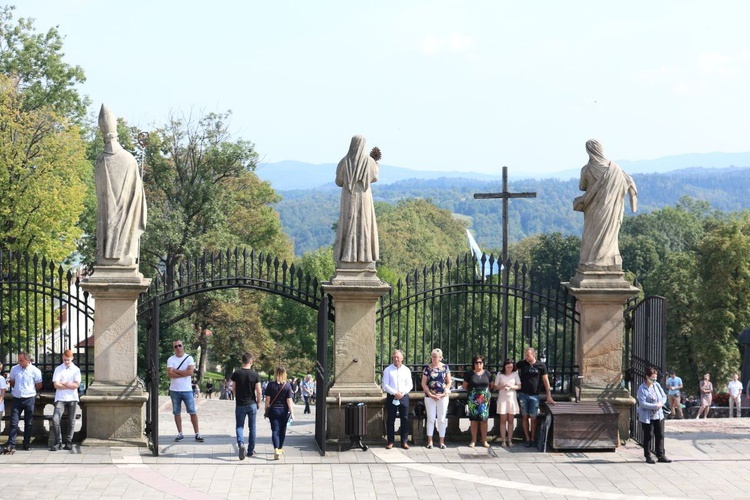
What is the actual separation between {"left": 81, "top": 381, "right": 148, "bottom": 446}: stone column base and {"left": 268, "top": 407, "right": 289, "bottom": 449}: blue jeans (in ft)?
6.15

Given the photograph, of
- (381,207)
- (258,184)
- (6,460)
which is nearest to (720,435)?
(6,460)

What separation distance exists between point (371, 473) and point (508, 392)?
2.71 metres

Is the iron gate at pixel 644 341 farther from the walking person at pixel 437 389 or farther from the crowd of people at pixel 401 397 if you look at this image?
the walking person at pixel 437 389

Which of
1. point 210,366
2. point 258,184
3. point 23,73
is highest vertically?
point 23,73

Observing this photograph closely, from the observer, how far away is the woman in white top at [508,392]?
1678 centimetres

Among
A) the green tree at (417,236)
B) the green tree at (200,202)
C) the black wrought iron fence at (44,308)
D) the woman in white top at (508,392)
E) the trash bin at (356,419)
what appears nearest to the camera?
the black wrought iron fence at (44,308)

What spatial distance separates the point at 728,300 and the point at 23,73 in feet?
93.2

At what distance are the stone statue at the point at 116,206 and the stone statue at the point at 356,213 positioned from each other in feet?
9.13

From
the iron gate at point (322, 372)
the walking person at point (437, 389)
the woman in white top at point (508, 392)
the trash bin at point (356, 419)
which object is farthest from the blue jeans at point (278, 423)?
the woman in white top at point (508, 392)

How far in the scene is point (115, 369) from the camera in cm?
1647

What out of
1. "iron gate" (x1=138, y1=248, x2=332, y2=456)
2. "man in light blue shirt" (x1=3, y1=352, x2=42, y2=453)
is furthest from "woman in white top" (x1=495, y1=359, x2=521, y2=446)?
"man in light blue shirt" (x1=3, y1=352, x2=42, y2=453)

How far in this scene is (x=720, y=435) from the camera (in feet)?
60.0

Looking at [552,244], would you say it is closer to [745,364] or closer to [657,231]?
[657,231]

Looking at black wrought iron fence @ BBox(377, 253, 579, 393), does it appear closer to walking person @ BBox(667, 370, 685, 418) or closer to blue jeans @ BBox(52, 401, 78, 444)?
blue jeans @ BBox(52, 401, 78, 444)
